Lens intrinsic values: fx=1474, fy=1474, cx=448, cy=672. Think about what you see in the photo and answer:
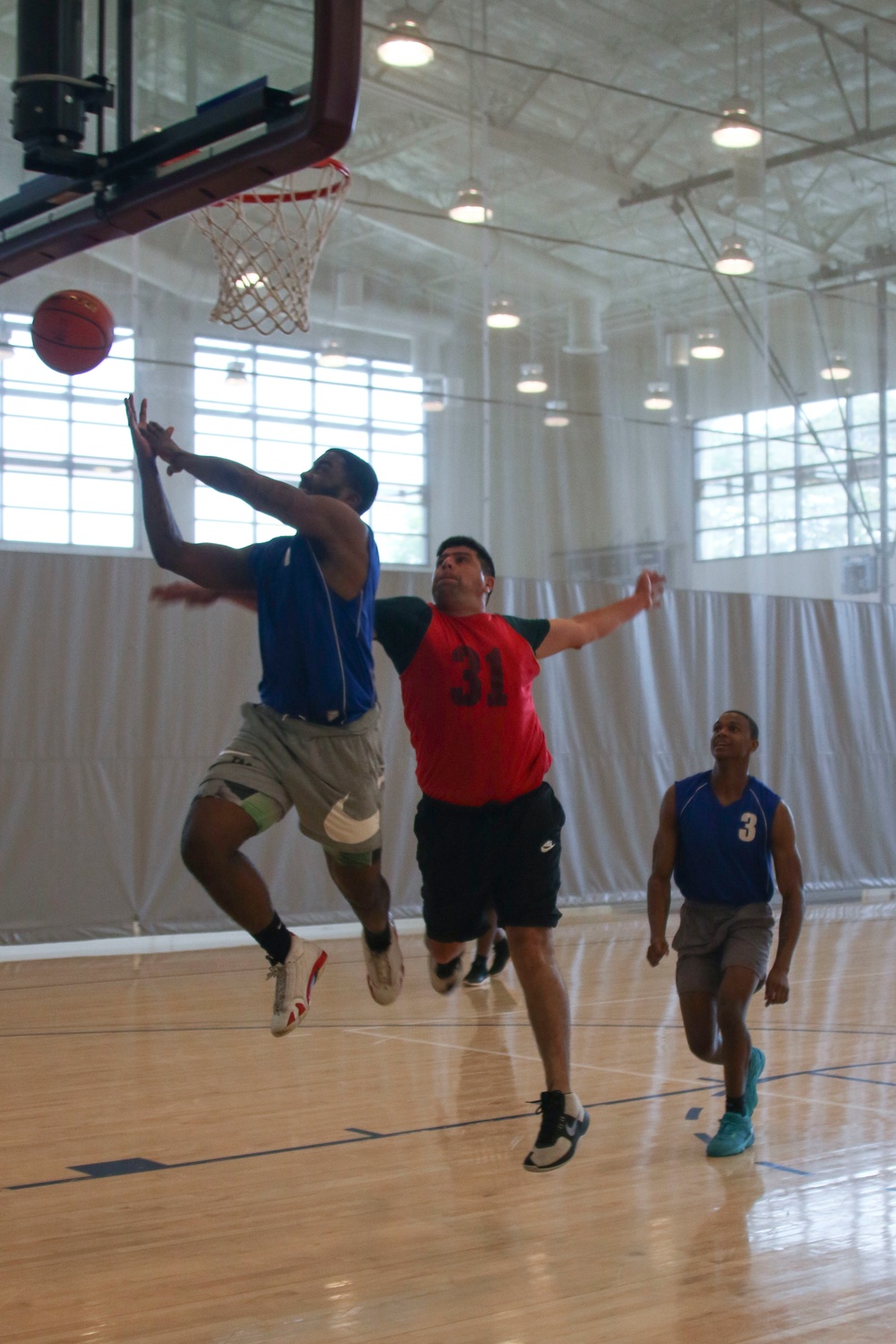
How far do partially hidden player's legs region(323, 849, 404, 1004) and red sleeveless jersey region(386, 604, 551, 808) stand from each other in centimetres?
44

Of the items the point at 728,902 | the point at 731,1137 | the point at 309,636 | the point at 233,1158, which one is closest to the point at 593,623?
the point at 728,902

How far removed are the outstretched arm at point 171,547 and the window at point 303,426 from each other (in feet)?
21.5

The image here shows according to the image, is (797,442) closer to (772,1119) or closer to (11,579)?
(11,579)

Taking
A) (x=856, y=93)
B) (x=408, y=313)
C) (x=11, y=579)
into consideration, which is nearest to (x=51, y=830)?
(x=11, y=579)

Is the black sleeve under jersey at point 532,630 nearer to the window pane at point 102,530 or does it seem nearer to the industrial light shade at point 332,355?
the window pane at point 102,530

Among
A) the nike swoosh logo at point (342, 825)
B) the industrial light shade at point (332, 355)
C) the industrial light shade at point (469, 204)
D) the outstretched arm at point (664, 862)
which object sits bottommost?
the outstretched arm at point (664, 862)

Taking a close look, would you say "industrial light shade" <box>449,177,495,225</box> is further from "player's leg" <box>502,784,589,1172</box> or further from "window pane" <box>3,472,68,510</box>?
"player's leg" <box>502,784,589,1172</box>

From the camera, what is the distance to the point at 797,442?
1395 centimetres

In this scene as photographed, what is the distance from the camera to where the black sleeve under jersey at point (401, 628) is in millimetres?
4828

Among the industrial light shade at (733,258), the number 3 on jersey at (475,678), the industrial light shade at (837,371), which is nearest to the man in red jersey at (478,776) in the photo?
the number 3 on jersey at (475,678)

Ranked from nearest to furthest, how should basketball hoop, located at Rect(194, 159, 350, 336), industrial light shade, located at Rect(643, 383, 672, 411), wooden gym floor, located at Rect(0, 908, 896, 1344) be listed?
wooden gym floor, located at Rect(0, 908, 896, 1344) < basketball hoop, located at Rect(194, 159, 350, 336) < industrial light shade, located at Rect(643, 383, 672, 411)

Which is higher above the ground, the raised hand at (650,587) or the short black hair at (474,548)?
the short black hair at (474,548)

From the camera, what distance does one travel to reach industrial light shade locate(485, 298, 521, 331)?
484 inches

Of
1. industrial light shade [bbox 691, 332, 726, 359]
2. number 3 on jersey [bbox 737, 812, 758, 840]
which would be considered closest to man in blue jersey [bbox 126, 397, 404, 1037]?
number 3 on jersey [bbox 737, 812, 758, 840]
